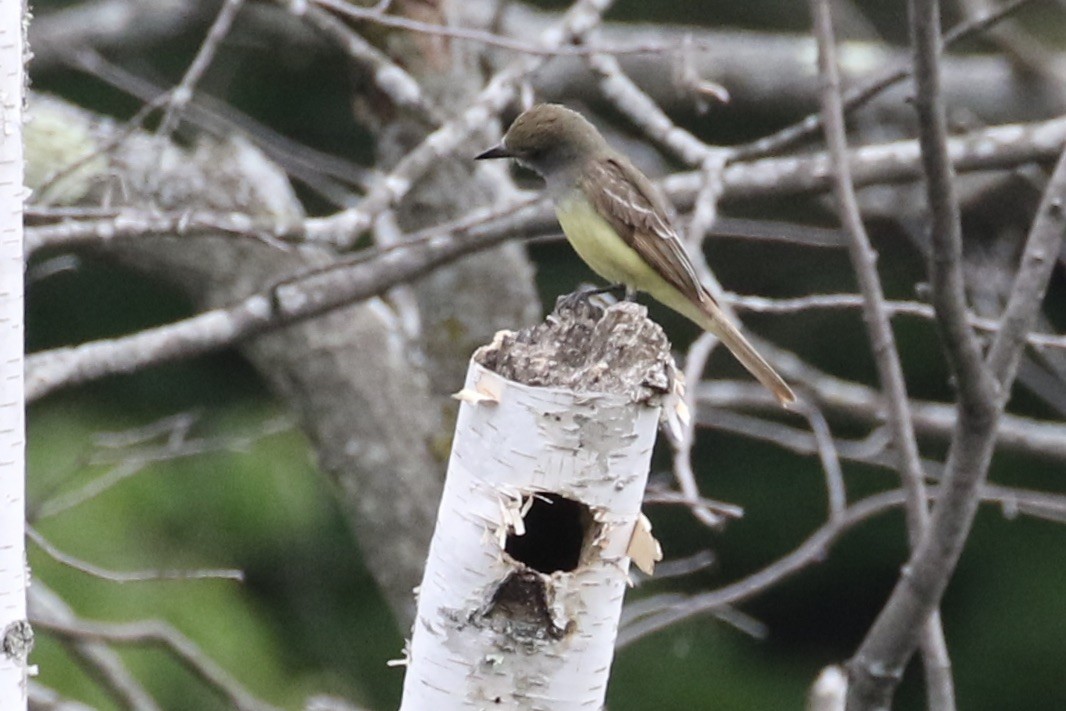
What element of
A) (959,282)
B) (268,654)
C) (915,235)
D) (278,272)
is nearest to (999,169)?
(915,235)

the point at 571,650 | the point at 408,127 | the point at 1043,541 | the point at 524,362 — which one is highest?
the point at 1043,541

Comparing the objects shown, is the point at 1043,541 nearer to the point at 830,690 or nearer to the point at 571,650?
the point at 830,690

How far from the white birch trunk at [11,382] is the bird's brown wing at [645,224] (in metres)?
1.89

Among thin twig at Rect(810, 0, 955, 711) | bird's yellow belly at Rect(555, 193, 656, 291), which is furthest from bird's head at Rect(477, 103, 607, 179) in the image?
thin twig at Rect(810, 0, 955, 711)

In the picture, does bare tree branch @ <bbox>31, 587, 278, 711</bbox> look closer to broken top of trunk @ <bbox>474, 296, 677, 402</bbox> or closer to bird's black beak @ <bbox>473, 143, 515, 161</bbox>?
bird's black beak @ <bbox>473, 143, 515, 161</bbox>

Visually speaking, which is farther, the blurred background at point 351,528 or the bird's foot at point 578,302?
the blurred background at point 351,528

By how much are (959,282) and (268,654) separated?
19.4ft

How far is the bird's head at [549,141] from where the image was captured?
3764mm

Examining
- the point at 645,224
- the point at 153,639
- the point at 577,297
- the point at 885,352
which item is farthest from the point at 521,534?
the point at 153,639

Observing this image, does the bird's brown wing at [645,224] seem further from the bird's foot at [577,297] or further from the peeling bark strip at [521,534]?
the peeling bark strip at [521,534]

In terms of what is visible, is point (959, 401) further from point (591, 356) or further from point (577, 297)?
point (591, 356)

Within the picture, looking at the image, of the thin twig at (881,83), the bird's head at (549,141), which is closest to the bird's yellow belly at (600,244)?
the bird's head at (549,141)

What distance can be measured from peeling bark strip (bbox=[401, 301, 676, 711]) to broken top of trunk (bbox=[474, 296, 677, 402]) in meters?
0.02

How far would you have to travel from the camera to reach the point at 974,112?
6.79m
